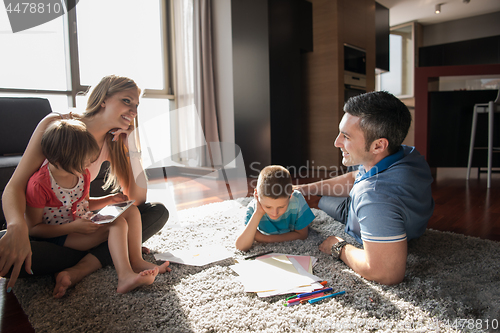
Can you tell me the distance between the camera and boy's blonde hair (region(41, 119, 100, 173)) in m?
1.07

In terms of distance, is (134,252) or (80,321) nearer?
(80,321)

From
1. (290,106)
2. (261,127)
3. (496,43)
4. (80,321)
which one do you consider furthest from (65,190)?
(496,43)

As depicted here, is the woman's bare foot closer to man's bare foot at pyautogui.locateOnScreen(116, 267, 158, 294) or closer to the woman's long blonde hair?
man's bare foot at pyautogui.locateOnScreen(116, 267, 158, 294)

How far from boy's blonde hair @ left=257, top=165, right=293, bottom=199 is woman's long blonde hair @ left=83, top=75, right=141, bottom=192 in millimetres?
590

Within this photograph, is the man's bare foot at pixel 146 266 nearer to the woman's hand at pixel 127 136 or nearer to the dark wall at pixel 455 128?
the woman's hand at pixel 127 136

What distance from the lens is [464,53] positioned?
20.6 ft

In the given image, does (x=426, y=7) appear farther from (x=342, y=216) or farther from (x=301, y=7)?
(x=342, y=216)

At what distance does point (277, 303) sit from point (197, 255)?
19.8 inches

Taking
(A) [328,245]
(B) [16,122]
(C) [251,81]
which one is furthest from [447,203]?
(B) [16,122]

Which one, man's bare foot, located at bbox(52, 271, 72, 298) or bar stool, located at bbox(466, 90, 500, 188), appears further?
bar stool, located at bbox(466, 90, 500, 188)

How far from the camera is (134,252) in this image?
1.20m

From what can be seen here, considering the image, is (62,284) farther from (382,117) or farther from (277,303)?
(382,117)

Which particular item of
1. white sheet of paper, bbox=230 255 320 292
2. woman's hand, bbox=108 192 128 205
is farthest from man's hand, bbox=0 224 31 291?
white sheet of paper, bbox=230 255 320 292

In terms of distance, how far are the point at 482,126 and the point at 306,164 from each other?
1.99 metres
